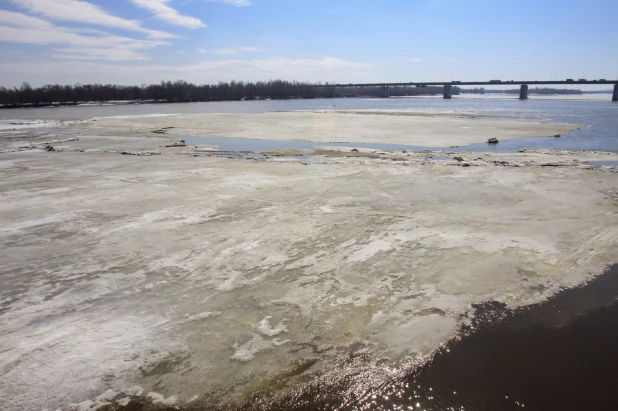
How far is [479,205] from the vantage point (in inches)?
311

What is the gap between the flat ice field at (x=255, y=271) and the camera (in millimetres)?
3332

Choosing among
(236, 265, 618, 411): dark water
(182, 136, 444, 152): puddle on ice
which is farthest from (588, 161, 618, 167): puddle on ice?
(236, 265, 618, 411): dark water

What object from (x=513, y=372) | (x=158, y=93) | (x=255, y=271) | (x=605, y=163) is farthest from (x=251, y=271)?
(x=158, y=93)

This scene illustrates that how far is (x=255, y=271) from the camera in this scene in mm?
5098

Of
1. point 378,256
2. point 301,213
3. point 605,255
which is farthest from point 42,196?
point 605,255

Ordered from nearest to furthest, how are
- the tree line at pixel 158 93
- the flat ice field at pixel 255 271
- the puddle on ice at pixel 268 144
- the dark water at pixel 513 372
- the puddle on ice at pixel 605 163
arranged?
the dark water at pixel 513 372 < the flat ice field at pixel 255 271 < the puddle on ice at pixel 605 163 < the puddle on ice at pixel 268 144 < the tree line at pixel 158 93

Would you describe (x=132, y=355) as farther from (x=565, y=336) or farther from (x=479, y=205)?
(x=479, y=205)

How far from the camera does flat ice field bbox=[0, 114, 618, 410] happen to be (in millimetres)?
3332

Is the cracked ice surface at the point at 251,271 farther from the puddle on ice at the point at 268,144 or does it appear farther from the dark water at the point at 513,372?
the puddle on ice at the point at 268,144

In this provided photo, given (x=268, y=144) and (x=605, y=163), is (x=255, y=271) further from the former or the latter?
(x=268, y=144)

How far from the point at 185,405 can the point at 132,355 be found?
86 cm

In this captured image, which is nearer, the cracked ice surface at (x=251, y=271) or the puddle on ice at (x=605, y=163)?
the cracked ice surface at (x=251, y=271)

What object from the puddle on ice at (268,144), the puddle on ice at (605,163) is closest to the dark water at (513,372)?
the puddle on ice at (605,163)

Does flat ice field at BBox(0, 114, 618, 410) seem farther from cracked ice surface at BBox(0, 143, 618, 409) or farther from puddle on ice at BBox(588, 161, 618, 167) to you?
puddle on ice at BBox(588, 161, 618, 167)
